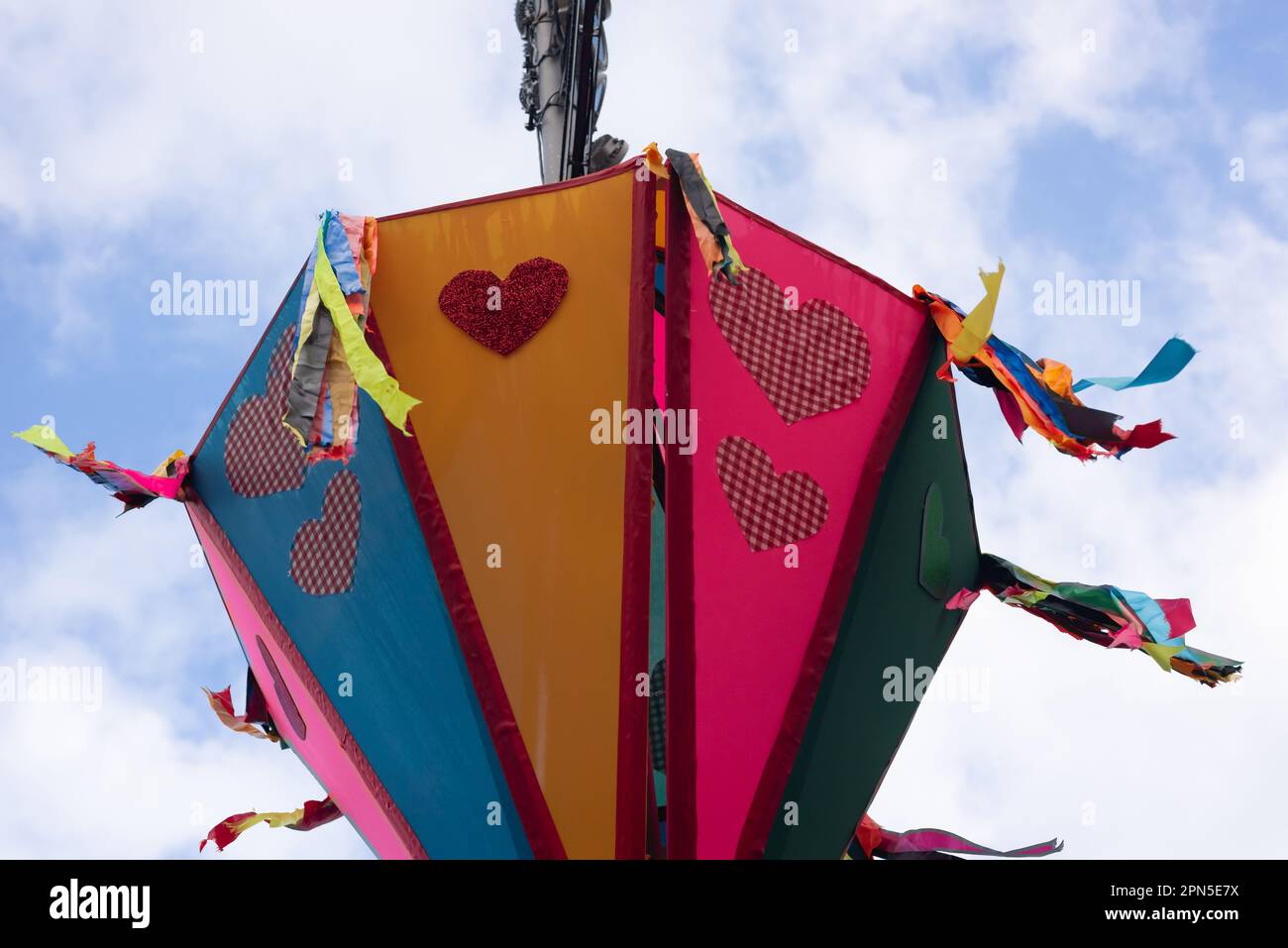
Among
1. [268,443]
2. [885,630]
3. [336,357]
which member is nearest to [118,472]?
[268,443]

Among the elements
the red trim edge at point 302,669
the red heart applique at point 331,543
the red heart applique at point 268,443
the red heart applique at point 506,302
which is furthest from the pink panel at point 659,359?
the red trim edge at point 302,669

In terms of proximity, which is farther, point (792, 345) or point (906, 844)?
point (906, 844)

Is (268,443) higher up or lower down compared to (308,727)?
higher up

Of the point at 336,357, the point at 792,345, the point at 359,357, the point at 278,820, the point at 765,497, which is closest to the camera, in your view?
the point at 359,357

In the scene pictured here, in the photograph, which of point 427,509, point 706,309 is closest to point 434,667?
point 427,509

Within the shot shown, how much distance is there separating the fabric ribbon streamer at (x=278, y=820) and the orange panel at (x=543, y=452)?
282 centimetres

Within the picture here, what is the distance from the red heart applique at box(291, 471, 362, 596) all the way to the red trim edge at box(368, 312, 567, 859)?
1.17 ft

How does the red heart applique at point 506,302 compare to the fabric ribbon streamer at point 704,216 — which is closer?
the fabric ribbon streamer at point 704,216

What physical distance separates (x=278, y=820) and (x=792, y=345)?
414cm

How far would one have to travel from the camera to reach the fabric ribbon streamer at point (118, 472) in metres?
7.43

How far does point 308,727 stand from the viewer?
7398 mm

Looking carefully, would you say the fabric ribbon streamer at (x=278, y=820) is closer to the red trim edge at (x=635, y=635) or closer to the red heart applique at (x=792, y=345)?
the red trim edge at (x=635, y=635)

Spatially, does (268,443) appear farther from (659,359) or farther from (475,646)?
(659,359)
